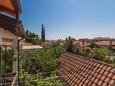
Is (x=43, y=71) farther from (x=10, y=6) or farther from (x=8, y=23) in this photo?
(x=8, y=23)

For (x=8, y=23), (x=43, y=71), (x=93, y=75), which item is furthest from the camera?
(x=43, y=71)

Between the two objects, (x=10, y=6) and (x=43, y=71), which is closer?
(x=10, y=6)

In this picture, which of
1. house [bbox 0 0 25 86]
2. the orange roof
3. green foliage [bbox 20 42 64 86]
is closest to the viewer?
house [bbox 0 0 25 86]

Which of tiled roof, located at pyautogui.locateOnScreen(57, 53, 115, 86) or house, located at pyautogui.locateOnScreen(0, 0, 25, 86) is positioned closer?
tiled roof, located at pyautogui.locateOnScreen(57, 53, 115, 86)

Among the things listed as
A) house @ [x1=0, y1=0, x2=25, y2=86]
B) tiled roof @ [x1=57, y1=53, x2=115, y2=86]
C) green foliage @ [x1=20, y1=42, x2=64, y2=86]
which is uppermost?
house @ [x1=0, y1=0, x2=25, y2=86]

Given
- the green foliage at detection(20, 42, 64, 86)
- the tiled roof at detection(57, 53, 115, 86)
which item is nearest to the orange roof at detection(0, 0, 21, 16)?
the green foliage at detection(20, 42, 64, 86)

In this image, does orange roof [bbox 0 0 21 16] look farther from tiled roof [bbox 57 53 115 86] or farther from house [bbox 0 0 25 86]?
tiled roof [bbox 57 53 115 86]

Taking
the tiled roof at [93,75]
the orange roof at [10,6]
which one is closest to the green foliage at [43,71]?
the tiled roof at [93,75]

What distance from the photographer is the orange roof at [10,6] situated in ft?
28.6

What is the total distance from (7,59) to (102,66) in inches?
220

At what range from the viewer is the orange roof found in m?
8.71

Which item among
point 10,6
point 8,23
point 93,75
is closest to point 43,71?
point 10,6

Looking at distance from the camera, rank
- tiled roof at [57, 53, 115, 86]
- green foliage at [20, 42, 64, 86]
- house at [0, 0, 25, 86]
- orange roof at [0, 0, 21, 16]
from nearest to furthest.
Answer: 1. tiled roof at [57, 53, 115, 86]
2. house at [0, 0, 25, 86]
3. orange roof at [0, 0, 21, 16]
4. green foliage at [20, 42, 64, 86]

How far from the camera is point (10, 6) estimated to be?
31.0ft
